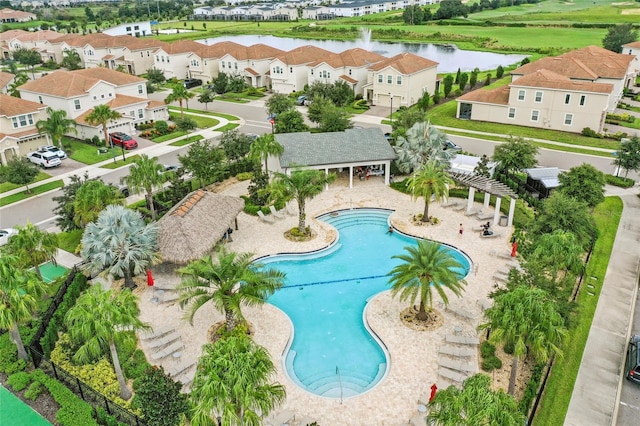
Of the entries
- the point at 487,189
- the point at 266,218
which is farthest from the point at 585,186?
the point at 266,218

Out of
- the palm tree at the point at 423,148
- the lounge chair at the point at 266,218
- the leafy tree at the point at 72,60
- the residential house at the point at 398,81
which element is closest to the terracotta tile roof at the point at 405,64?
the residential house at the point at 398,81

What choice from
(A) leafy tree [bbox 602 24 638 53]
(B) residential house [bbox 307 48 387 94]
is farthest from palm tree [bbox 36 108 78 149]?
(A) leafy tree [bbox 602 24 638 53]

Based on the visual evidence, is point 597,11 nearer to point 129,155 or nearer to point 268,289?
point 129,155

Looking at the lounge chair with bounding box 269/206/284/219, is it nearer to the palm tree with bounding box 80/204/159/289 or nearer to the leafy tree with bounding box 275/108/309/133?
the palm tree with bounding box 80/204/159/289

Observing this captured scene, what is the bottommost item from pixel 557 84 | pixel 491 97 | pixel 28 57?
pixel 491 97

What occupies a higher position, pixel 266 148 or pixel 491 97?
pixel 491 97

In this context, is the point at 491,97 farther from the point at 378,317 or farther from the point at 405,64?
the point at 378,317
